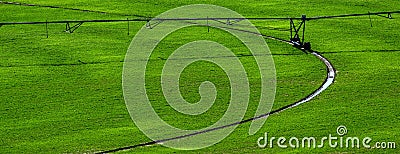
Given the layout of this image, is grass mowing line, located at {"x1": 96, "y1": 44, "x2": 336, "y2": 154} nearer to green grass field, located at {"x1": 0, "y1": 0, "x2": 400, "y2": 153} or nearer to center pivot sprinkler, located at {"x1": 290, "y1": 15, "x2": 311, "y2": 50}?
green grass field, located at {"x1": 0, "y1": 0, "x2": 400, "y2": 153}

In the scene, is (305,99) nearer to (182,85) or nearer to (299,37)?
(182,85)

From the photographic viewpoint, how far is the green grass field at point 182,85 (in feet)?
130

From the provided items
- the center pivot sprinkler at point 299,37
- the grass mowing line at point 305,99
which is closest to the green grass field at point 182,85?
the grass mowing line at point 305,99

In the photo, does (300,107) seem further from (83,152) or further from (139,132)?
(83,152)

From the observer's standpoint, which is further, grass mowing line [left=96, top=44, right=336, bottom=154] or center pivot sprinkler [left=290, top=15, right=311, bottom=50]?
center pivot sprinkler [left=290, top=15, right=311, bottom=50]

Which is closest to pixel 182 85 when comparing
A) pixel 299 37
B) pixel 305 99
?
pixel 305 99

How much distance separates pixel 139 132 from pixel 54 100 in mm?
7386

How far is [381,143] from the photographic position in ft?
125

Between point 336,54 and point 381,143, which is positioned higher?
point 336,54

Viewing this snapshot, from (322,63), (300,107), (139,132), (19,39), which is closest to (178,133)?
(139,132)


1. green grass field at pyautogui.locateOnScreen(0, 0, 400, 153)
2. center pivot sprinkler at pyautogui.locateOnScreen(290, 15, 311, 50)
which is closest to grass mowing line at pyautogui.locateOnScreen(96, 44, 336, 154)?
green grass field at pyautogui.locateOnScreen(0, 0, 400, 153)

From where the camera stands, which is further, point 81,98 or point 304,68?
point 304,68

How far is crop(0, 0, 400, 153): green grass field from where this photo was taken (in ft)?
130

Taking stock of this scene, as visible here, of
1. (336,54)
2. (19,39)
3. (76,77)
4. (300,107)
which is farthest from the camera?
(19,39)
